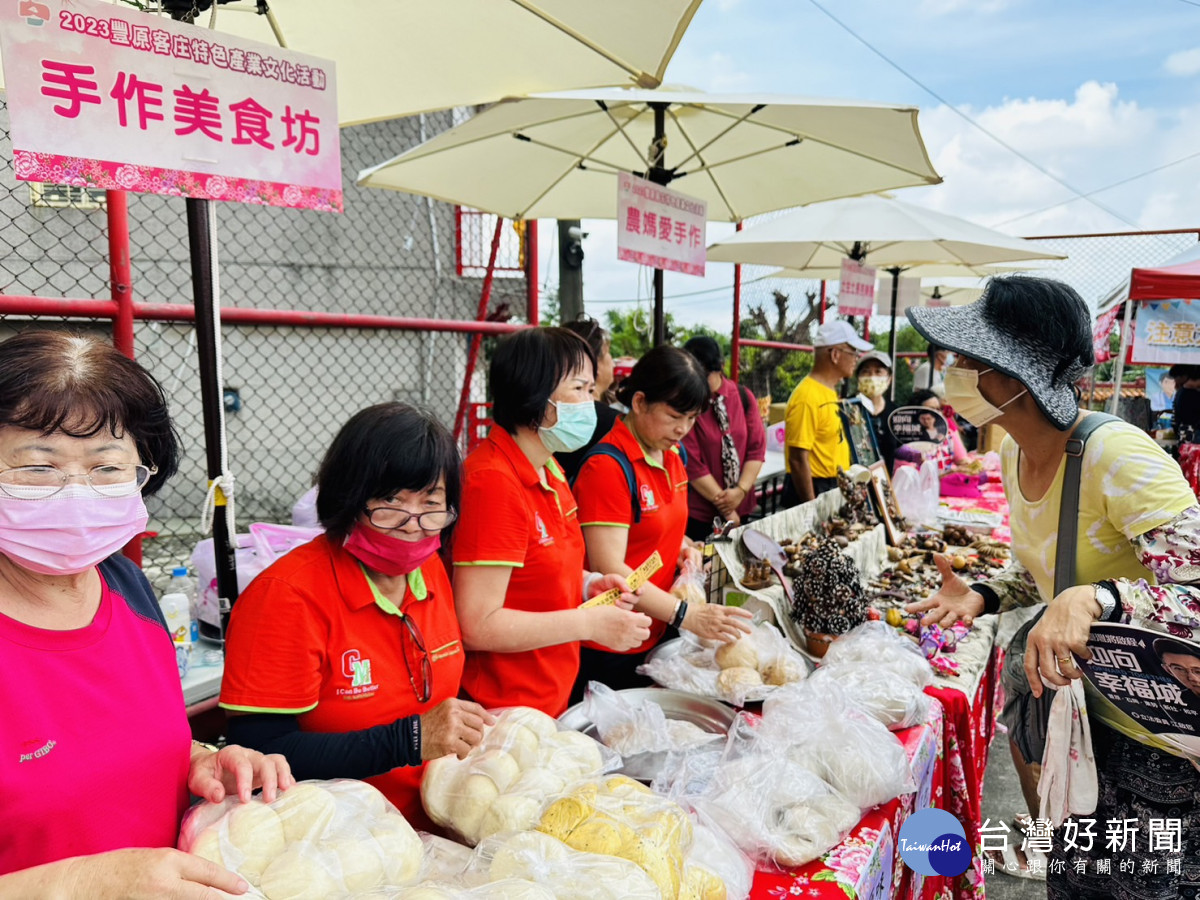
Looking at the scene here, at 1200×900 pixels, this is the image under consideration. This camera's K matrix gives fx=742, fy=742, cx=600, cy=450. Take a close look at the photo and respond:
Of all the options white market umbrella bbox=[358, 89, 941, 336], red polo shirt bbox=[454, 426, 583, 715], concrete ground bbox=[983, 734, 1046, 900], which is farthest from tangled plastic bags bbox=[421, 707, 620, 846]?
white market umbrella bbox=[358, 89, 941, 336]

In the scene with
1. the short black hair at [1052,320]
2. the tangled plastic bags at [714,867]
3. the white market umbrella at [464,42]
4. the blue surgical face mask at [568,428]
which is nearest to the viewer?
the tangled plastic bags at [714,867]

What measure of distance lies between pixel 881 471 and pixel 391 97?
331cm

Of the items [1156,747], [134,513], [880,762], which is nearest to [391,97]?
[134,513]

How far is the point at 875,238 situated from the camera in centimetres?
595

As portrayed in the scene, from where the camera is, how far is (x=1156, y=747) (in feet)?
5.78

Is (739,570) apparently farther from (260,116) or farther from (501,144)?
(501,144)

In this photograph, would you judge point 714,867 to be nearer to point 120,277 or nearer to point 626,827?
point 626,827

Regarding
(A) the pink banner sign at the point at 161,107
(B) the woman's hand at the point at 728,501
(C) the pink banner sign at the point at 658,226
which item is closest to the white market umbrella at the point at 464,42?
(A) the pink banner sign at the point at 161,107

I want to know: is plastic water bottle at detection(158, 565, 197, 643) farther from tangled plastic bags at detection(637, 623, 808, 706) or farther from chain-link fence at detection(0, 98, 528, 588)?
chain-link fence at detection(0, 98, 528, 588)

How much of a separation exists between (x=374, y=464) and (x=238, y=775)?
1.96 ft

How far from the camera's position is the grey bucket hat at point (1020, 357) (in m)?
1.75

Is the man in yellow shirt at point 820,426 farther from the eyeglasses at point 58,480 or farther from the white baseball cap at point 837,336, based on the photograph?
the eyeglasses at point 58,480

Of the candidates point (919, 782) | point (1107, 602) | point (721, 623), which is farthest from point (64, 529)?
point (919, 782)

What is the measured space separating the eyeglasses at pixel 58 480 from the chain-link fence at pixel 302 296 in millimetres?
4659
